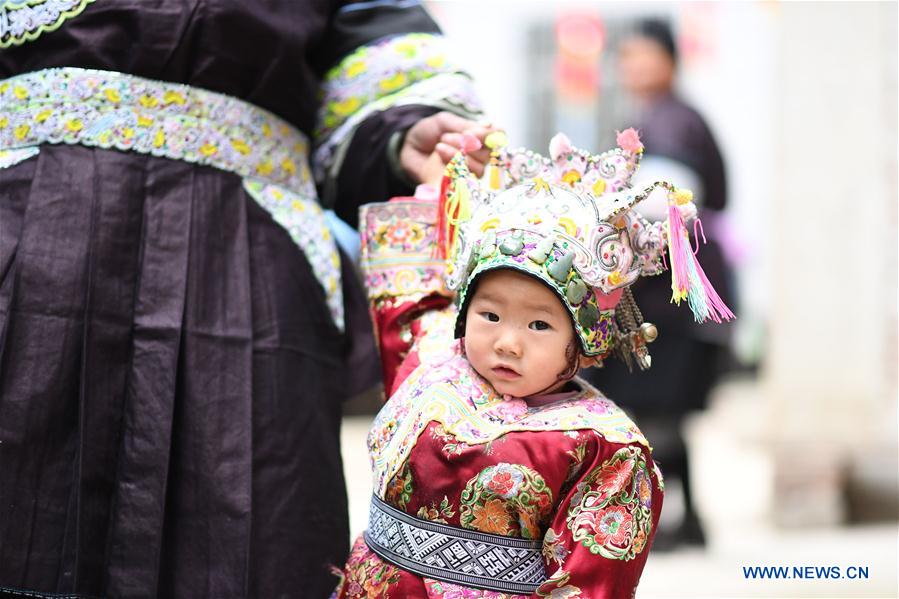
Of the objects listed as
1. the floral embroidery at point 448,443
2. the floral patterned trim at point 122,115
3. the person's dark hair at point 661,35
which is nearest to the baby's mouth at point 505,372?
the floral embroidery at point 448,443

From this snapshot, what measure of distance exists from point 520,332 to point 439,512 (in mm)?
276

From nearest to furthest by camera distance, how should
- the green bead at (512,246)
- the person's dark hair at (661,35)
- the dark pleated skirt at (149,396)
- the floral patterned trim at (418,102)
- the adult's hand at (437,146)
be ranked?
Answer: the green bead at (512,246)
the dark pleated skirt at (149,396)
the adult's hand at (437,146)
the floral patterned trim at (418,102)
the person's dark hair at (661,35)

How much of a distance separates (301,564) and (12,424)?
50cm

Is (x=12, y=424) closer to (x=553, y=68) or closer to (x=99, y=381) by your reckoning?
(x=99, y=381)

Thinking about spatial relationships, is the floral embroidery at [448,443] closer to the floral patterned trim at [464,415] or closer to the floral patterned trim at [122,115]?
the floral patterned trim at [464,415]

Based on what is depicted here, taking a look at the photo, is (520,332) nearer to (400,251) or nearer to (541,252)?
(541,252)

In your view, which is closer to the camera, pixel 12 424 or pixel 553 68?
pixel 12 424

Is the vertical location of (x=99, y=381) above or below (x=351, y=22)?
below

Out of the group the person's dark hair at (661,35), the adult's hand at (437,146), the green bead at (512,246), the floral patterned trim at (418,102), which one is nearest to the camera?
the green bead at (512,246)

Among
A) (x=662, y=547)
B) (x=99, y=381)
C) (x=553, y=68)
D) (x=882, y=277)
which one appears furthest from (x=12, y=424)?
(x=553, y=68)

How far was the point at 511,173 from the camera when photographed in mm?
1834

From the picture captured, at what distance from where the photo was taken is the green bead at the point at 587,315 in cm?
168

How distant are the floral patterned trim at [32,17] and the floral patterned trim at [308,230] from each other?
382 mm

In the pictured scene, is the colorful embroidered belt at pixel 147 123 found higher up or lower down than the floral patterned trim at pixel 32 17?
lower down
